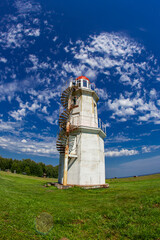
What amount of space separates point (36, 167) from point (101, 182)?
84414 millimetres

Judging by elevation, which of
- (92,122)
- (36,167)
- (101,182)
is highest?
(92,122)

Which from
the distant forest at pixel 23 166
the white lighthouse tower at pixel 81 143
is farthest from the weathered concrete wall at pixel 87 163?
the distant forest at pixel 23 166

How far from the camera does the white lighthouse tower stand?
15.5 m

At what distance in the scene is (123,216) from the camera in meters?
5.36

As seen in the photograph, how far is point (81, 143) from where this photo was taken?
16.2 meters

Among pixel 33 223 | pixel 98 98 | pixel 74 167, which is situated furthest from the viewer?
pixel 98 98

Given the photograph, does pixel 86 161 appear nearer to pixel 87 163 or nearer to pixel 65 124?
pixel 87 163

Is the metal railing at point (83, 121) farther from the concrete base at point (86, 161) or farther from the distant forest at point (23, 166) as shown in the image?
the distant forest at point (23, 166)

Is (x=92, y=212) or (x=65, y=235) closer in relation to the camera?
(x=65, y=235)

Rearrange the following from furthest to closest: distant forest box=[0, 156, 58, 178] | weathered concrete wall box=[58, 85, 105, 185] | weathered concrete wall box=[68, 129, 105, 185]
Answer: distant forest box=[0, 156, 58, 178]
weathered concrete wall box=[58, 85, 105, 185]
weathered concrete wall box=[68, 129, 105, 185]

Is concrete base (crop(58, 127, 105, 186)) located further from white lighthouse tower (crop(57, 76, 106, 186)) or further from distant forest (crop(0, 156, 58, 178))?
distant forest (crop(0, 156, 58, 178))

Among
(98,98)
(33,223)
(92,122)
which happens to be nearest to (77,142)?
(92,122)

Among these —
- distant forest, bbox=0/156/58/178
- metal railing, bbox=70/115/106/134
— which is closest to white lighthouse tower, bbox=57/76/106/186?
metal railing, bbox=70/115/106/134

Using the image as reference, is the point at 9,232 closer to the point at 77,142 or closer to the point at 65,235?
the point at 65,235
